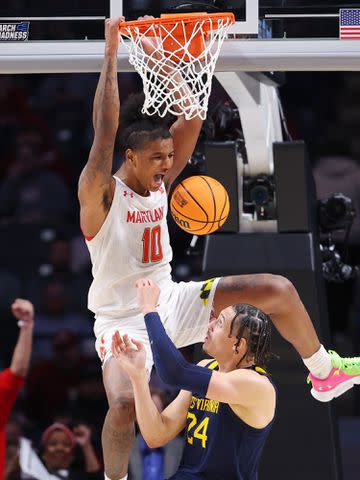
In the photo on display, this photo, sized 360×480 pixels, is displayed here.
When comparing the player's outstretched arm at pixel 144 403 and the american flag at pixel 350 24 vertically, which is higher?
the american flag at pixel 350 24

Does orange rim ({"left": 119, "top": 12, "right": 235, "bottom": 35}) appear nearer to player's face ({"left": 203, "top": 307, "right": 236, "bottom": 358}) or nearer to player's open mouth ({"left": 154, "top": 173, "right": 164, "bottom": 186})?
player's open mouth ({"left": 154, "top": 173, "right": 164, "bottom": 186})

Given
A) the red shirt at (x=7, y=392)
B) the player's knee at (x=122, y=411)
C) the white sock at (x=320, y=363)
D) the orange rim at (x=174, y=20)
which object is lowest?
the red shirt at (x=7, y=392)

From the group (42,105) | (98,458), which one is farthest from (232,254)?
(42,105)

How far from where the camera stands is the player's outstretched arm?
13.5 ft

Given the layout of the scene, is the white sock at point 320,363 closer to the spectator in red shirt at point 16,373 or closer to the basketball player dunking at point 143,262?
the basketball player dunking at point 143,262

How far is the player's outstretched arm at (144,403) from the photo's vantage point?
4129mm

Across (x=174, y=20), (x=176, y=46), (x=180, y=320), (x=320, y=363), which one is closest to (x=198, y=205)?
(x=180, y=320)

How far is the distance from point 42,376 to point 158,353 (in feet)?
14.5

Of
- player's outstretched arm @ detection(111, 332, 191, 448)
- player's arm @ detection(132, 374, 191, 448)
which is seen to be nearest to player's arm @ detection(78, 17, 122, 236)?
player's outstretched arm @ detection(111, 332, 191, 448)

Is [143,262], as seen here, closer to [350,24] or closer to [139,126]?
[139,126]

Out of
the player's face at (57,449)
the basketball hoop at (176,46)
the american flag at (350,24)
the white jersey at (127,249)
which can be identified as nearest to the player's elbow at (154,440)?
the white jersey at (127,249)

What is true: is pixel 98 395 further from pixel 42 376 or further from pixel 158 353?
pixel 158 353

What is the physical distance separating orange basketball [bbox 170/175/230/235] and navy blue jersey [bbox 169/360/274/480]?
1.02m

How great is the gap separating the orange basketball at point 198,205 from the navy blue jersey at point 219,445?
102 cm
